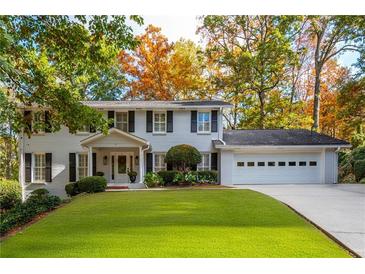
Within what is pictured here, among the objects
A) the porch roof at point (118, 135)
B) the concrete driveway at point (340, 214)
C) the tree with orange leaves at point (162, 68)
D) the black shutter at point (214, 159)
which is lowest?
the concrete driveway at point (340, 214)

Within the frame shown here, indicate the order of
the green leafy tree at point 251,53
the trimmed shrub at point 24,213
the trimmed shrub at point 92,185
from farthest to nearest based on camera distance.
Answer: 1. the green leafy tree at point 251,53
2. the trimmed shrub at point 92,185
3. the trimmed shrub at point 24,213

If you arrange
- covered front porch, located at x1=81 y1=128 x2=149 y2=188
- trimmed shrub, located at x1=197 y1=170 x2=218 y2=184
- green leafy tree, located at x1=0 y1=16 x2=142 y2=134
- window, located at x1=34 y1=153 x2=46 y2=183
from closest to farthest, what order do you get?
green leafy tree, located at x1=0 y1=16 x2=142 y2=134 → covered front porch, located at x1=81 y1=128 x2=149 y2=188 → trimmed shrub, located at x1=197 y1=170 x2=218 y2=184 → window, located at x1=34 y1=153 x2=46 y2=183

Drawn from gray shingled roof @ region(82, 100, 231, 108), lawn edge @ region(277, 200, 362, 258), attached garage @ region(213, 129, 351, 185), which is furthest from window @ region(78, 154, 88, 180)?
lawn edge @ region(277, 200, 362, 258)

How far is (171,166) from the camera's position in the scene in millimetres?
16062

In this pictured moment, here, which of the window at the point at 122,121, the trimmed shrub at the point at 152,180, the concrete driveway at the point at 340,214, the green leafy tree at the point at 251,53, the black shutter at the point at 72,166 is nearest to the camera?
the concrete driveway at the point at 340,214

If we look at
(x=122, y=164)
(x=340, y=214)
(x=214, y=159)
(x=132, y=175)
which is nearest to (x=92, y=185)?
(x=132, y=175)

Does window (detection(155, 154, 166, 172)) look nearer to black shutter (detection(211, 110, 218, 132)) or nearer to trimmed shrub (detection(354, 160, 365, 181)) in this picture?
black shutter (detection(211, 110, 218, 132))

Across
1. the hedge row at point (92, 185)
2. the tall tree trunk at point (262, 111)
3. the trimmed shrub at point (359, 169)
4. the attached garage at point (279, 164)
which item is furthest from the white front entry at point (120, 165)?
the trimmed shrub at point (359, 169)

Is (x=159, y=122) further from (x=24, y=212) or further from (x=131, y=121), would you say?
(x=24, y=212)

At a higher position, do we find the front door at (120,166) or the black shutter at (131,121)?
the black shutter at (131,121)

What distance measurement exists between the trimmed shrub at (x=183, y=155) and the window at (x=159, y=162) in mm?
913

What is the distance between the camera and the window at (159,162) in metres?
16.4

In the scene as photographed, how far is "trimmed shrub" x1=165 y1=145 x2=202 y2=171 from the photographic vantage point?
1509 cm

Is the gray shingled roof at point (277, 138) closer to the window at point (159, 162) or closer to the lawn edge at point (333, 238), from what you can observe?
the window at point (159, 162)
